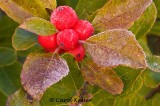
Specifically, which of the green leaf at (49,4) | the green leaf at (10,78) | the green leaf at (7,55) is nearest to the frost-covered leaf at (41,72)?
the green leaf at (49,4)

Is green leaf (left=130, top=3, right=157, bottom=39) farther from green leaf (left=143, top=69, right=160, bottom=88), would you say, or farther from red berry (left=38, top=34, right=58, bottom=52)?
red berry (left=38, top=34, right=58, bottom=52)

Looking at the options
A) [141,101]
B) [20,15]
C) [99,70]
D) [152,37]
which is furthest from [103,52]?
[152,37]

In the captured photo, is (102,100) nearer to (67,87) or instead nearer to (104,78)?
(67,87)

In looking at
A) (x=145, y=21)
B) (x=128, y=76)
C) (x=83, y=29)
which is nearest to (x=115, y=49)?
(x=83, y=29)

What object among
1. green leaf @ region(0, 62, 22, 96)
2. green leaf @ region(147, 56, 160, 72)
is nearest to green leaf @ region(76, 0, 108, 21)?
green leaf @ region(147, 56, 160, 72)

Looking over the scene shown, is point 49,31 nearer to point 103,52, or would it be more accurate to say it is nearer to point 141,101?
point 103,52

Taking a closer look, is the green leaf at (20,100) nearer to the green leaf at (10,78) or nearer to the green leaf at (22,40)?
the green leaf at (22,40)

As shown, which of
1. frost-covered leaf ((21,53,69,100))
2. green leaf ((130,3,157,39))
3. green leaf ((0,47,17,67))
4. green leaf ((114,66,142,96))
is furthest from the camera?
green leaf ((0,47,17,67))
